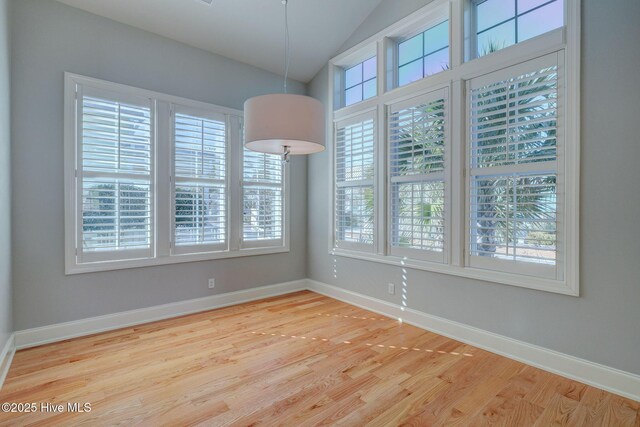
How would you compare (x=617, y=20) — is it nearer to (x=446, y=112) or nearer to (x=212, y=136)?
(x=446, y=112)

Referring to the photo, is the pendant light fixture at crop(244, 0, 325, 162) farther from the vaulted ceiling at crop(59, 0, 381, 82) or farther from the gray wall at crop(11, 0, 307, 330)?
the gray wall at crop(11, 0, 307, 330)

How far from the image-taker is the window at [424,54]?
10.2 ft

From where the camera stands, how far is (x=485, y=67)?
8.88 feet

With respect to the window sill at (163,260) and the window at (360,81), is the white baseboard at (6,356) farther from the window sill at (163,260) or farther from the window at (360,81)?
the window at (360,81)

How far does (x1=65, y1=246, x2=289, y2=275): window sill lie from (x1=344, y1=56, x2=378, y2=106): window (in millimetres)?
2272

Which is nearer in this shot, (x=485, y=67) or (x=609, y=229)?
(x=609, y=229)

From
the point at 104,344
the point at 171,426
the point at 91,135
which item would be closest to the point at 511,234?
the point at 171,426

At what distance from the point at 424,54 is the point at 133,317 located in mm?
4109

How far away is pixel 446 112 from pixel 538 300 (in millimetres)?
1782

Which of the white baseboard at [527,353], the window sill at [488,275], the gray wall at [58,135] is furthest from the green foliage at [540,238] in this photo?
the gray wall at [58,135]

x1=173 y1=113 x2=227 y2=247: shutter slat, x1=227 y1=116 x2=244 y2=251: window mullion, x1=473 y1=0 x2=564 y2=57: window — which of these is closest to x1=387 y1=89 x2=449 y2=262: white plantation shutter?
x1=473 y1=0 x2=564 y2=57: window

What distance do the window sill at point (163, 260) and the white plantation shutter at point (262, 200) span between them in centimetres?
9

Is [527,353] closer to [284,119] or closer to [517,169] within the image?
[517,169]

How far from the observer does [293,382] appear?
7.28 feet
